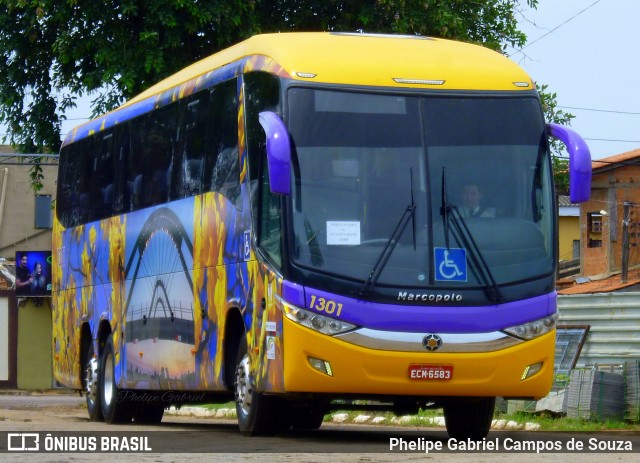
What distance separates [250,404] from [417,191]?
2618mm

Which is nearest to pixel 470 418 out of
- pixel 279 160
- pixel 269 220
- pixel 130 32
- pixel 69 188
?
pixel 269 220

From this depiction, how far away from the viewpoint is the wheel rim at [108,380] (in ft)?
61.1

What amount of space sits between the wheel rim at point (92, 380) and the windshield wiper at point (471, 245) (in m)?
8.20

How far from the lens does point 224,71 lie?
1427 cm

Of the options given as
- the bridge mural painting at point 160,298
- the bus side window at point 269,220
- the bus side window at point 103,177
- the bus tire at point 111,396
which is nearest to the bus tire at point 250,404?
the bus side window at point 269,220

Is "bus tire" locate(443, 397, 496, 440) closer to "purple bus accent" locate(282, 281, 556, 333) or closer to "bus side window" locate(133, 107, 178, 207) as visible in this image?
"purple bus accent" locate(282, 281, 556, 333)

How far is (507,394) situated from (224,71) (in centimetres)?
442

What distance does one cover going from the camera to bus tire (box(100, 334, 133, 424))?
18422 millimetres

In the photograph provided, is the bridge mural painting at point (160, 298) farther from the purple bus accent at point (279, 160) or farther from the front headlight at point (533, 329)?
the front headlight at point (533, 329)

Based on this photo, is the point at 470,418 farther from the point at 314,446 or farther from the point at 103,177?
the point at 103,177

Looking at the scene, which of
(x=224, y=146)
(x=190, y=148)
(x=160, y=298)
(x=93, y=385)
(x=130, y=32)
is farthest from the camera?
(x=130, y=32)

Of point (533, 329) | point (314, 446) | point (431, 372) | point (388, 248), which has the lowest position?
point (314, 446)

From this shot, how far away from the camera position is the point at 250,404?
13219 mm

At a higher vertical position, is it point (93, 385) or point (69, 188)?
point (69, 188)
